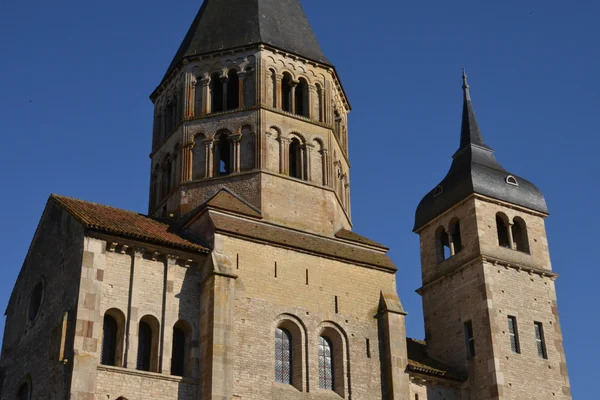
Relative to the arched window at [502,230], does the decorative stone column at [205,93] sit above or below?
above

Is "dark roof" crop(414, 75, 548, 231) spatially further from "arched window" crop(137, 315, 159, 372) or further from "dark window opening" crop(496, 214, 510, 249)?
"arched window" crop(137, 315, 159, 372)

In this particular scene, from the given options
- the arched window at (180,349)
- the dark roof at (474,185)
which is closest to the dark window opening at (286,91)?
the dark roof at (474,185)

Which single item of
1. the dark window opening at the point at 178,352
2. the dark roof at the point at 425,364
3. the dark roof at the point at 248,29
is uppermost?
the dark roof at the point at 248,29

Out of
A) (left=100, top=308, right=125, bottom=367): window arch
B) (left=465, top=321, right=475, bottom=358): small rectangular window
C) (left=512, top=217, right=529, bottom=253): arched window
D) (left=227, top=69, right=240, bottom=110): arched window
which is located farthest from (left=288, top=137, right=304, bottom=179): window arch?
(left=512, top=217, right=529, bottom=253): arched window

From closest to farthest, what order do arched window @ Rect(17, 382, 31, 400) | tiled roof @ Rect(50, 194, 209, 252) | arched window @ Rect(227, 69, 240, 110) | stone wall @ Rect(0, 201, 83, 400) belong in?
stone wall @ Rect(0, 201, 83, 400)
tiled roof @ Rect(50, 194, 209, 252)
arched window @ Rect(17, 382, 31, 400)
arched window @ Rect(227, 69, 240, 110)

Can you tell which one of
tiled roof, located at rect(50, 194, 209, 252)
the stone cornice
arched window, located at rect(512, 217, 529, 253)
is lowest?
tiled roof, located at rect(50, 194, 209, 252)

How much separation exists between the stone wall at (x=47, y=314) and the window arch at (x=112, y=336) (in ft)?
4.08

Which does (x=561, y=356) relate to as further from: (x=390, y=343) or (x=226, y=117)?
(x=226, y=117)

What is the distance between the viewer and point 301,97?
35.5 meters

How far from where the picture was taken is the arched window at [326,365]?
29297 millimetres

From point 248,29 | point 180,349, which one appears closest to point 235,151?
point 248,29

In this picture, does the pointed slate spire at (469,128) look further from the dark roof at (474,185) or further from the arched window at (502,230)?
the arched window at (502,230)

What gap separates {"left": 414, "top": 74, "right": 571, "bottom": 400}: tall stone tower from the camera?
33781mm

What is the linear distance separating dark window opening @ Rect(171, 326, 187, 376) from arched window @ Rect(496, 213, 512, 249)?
50.5ft
